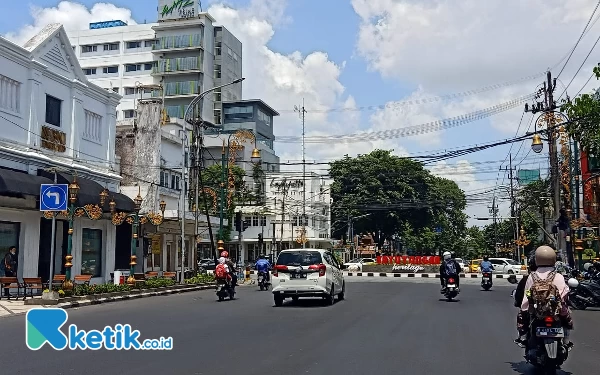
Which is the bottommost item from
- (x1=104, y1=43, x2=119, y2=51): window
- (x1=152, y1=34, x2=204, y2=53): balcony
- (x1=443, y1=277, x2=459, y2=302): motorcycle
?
(x1=443, y1=277, x2=459, y2=302): motorcycle

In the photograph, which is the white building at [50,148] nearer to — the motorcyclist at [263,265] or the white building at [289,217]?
the motorcyclist at [263,265]

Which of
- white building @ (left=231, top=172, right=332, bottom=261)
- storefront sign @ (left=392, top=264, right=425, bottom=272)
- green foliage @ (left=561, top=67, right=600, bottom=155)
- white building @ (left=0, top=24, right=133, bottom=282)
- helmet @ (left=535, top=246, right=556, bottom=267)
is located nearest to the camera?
helmet @ (left=535, top=246, right=556, bottom=267)

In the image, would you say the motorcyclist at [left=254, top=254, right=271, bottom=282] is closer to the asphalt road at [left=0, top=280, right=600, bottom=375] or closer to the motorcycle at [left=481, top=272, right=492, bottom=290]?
the asphalt road at [left=0, top=280, right=600, bottom=375]

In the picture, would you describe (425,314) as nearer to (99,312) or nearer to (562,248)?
(99,312)

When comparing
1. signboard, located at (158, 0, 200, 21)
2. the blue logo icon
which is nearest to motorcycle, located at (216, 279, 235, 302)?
the blue logo icon

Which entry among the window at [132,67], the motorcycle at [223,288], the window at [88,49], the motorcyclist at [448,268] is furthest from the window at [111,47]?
the motorcyclist at [448,268]

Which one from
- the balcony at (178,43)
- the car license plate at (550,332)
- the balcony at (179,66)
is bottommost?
the car license plate at (550,332)

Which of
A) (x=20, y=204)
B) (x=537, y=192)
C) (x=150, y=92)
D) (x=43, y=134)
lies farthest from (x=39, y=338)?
(x=150, y=92)

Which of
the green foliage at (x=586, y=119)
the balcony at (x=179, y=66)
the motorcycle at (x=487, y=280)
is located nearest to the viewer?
the green foliage at (x=586, y=119)

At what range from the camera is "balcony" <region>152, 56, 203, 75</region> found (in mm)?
76125

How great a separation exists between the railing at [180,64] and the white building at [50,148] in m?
46.4

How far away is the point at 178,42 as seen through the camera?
252ft

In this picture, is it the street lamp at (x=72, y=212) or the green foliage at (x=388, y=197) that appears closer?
the street lamp at (x=72, y=212)

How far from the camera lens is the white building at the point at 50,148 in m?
22.8
